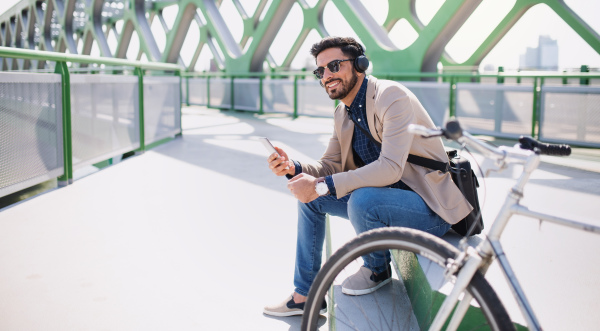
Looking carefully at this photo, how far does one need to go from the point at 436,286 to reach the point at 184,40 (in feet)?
67.8

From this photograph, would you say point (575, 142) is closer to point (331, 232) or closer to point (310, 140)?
point (310, 140)

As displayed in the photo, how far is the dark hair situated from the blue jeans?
646 millimetres

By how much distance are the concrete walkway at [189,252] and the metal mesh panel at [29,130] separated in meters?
0.22

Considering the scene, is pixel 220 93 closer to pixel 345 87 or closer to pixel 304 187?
pixel 345 87

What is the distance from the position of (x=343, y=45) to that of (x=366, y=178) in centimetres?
65

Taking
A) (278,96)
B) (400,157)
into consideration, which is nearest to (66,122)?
(400,157)

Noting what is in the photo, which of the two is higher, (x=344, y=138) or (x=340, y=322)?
(x=344, y=138)

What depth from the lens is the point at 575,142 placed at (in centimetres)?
702

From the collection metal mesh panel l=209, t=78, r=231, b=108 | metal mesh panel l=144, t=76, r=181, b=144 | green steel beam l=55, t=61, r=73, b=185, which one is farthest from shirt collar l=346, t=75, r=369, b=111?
metal mesh panel l=209, t=78, r=231, b=108

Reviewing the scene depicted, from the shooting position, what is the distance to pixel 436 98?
9219mm

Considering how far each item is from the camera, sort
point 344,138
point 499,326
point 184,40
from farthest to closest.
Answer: point 184,40
point 344,138
point 499,326

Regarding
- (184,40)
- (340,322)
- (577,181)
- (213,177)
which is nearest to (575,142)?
(577,181)

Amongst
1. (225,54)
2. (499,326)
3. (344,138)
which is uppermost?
(225,54)

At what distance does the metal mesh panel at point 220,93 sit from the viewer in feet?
51.2
